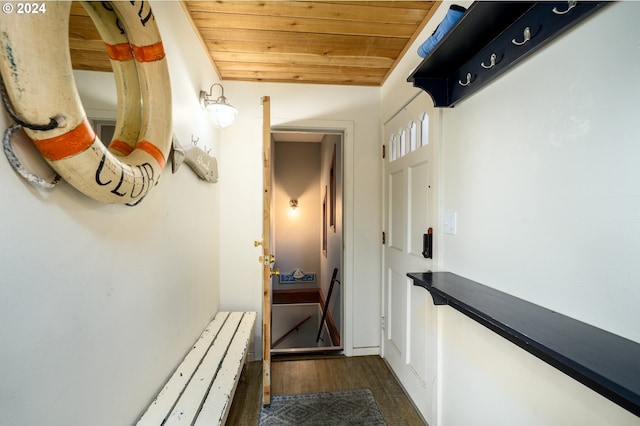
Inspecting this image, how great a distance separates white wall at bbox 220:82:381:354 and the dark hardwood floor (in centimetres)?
18

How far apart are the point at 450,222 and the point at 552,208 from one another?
51 centimetres

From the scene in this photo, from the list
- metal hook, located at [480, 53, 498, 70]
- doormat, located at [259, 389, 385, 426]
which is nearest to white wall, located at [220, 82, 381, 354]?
doormat, located at [259, 389, 385, 426]

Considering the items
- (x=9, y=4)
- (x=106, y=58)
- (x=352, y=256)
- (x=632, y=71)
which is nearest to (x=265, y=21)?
(x=106, y=58)

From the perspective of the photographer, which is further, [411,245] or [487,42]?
[411,245]

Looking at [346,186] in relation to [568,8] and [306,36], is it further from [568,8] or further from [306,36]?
[568,8]

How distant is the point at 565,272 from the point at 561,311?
12 cm

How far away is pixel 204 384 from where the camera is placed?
1.19m

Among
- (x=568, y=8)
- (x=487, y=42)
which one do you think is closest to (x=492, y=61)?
(x=487, y=42)

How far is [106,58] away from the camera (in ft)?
2.62

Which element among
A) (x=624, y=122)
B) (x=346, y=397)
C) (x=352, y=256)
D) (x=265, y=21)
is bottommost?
(x=346, y=397)

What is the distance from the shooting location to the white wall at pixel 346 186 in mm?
2195

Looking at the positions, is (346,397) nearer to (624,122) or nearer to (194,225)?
(194,225)

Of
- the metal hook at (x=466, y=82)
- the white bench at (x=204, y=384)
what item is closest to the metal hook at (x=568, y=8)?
the metal hook at (x=466, y=82)

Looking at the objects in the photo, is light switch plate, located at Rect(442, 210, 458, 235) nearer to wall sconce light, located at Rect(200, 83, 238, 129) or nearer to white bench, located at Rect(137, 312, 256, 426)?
white bench, located at Rect(137, 312, 256, 426)
